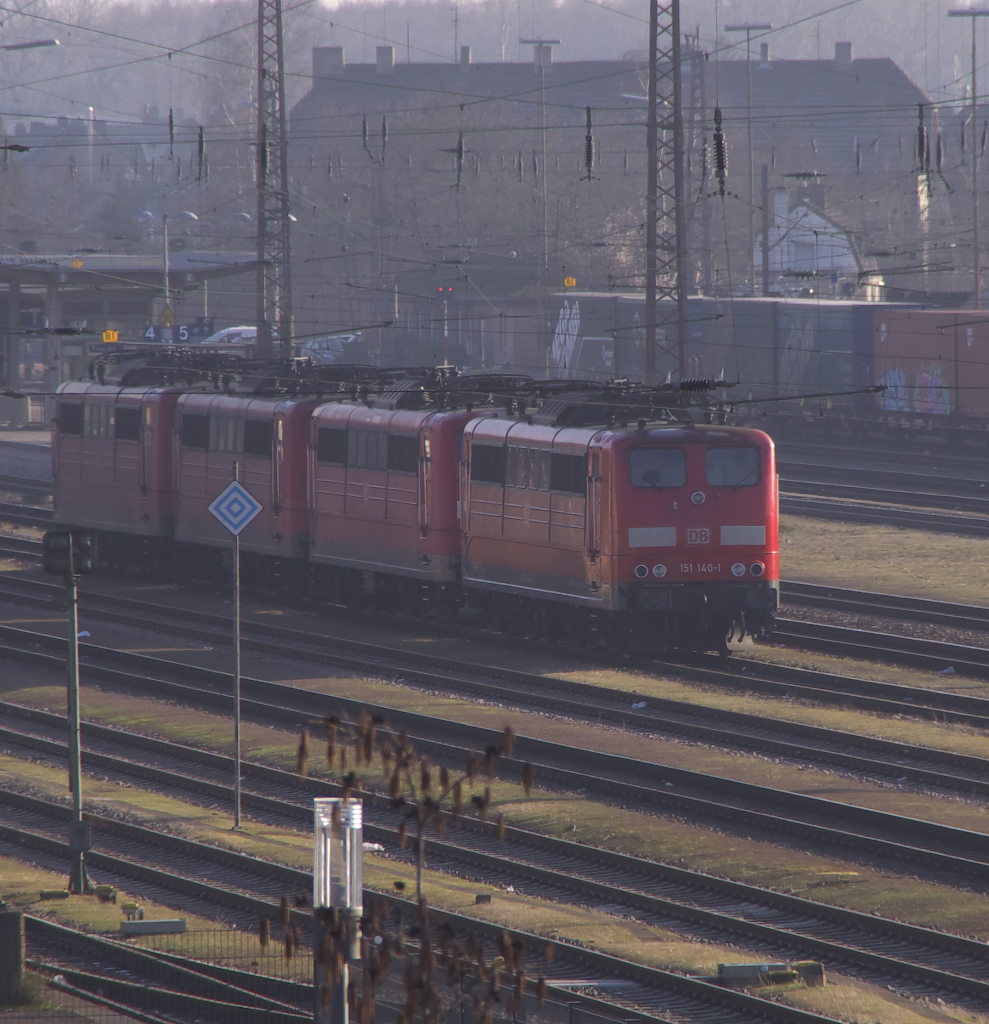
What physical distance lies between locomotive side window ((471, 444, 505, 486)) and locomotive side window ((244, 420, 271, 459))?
17.2 ft

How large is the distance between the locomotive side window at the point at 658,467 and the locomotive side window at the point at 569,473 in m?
0.78

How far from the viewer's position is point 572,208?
2960 inches

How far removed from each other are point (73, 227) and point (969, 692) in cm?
8652

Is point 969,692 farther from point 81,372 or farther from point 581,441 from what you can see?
point 81,372

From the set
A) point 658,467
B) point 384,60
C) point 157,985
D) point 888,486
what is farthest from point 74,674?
point 384,60

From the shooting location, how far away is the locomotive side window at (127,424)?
3216 centimetres

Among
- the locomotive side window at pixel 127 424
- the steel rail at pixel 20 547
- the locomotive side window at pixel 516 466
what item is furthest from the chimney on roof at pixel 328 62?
the locomotive side window at pixel 516 466

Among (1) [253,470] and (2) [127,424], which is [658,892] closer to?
(1) [253,470]

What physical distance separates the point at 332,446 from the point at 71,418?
8.21m

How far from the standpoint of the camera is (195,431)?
1218 inches

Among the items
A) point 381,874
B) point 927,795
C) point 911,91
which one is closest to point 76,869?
point 381,874

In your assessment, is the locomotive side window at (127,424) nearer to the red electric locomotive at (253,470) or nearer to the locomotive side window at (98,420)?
the locomotive side window at (98,420)

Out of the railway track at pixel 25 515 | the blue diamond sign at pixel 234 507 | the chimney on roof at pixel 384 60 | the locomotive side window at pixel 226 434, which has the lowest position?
the railway track at pixel 25 515

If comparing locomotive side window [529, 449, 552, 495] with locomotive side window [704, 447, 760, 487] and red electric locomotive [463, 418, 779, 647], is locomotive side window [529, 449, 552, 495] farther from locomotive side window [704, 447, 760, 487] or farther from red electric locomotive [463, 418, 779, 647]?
locomotive side window [704, 447, 760, 487]
